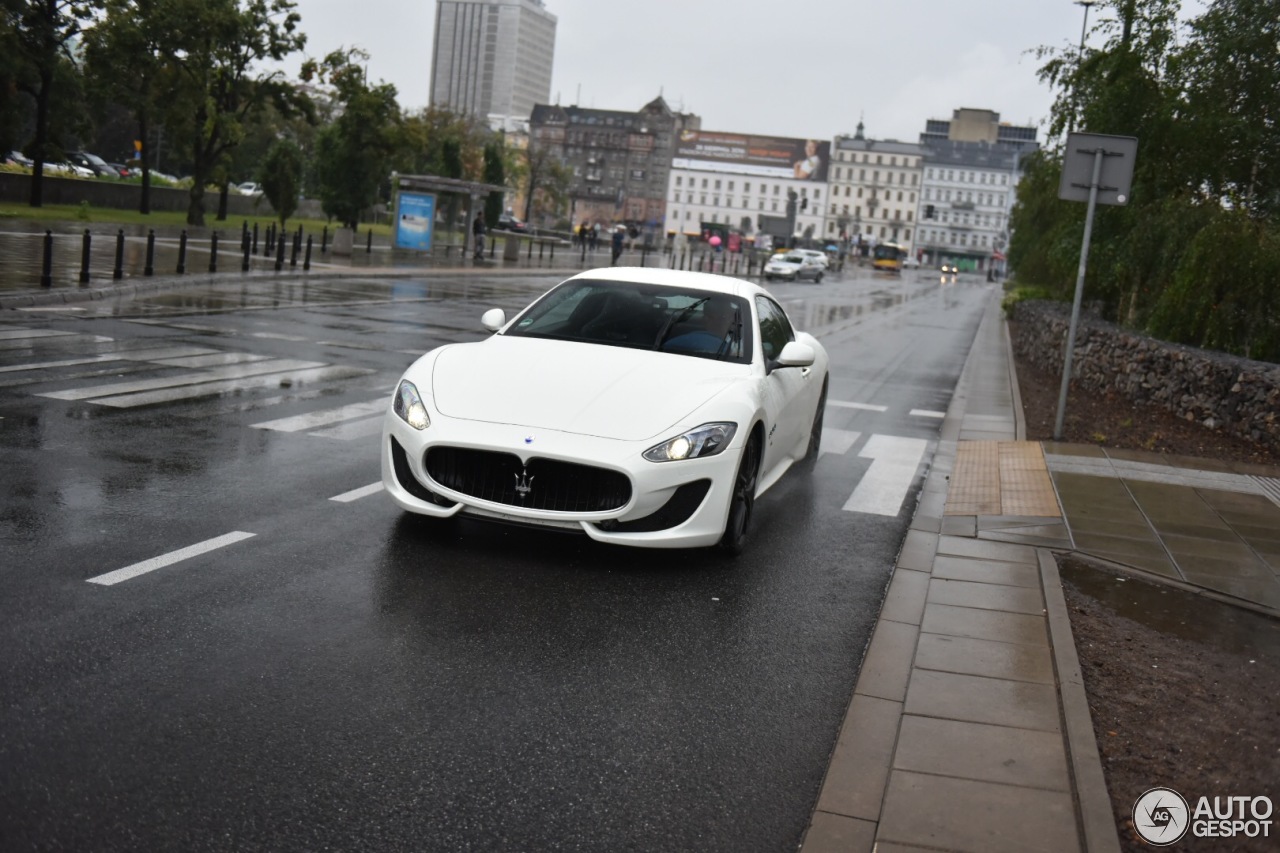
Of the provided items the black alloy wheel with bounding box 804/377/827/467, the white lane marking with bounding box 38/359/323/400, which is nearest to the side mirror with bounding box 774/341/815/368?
the black alloy wheel with bounding box 804/377/827/467

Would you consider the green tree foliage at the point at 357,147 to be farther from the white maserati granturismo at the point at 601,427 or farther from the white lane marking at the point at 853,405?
the white maserati granturismo at the point at 601,427

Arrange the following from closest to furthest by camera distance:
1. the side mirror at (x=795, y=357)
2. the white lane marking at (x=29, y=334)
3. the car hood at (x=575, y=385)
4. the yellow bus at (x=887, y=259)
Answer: the car hood at (x=575, y=385) → the side mirror at (x=795, y=357) → the white lane marking at (x=29, y=334) → the yellow bus at (x=887, y=259)

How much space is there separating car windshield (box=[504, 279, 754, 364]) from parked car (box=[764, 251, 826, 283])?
58.0 m

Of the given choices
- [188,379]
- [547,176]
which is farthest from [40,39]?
[547,176]

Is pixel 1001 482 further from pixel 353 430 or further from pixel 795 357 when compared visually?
pixel 353 430

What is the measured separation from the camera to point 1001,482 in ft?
33.5

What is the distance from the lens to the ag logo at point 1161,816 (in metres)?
3.95

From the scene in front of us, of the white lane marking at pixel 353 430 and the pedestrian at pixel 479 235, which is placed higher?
the pedestrian at pixel 479 235

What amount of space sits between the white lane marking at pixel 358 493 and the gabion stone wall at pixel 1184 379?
8.76m

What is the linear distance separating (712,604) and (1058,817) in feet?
8.09

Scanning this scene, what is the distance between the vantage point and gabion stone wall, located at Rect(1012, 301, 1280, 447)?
1267cm

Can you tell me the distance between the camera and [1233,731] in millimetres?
4938

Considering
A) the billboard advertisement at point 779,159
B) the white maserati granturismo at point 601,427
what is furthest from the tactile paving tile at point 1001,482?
the billboard advertisement at point 779,159

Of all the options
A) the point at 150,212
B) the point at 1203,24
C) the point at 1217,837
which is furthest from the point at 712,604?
the point at 150,212
